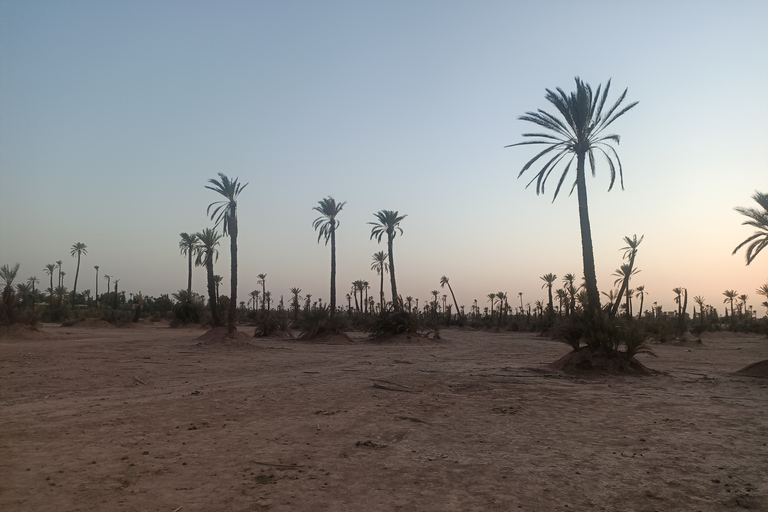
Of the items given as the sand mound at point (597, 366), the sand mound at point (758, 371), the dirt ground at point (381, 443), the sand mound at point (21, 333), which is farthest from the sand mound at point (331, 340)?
the sand mound at point (758, 371)

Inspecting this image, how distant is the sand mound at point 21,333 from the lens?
23.1 meters

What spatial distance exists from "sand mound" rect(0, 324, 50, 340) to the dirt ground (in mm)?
13448

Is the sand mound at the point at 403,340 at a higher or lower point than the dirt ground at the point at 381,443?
lower

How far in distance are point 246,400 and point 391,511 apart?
5.91 metres

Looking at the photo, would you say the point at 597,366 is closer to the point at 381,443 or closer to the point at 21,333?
the point at 381,443

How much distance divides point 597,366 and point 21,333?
83.8 ft

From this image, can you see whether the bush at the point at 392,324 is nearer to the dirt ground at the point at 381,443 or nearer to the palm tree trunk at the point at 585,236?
the palm tree trunk at the point at 585,236

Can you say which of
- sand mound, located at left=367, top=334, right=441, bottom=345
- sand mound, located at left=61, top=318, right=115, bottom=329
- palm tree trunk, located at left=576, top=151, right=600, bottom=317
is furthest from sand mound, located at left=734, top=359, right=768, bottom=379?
sand mound, located at left=61, top=318, right=115, bottom=329

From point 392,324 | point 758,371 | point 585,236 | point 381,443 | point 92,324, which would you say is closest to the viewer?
point 381,443

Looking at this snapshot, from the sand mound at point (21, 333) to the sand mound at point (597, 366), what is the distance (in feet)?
79.5

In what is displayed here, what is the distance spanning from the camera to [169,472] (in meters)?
5.30

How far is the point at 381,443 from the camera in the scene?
6578 millimetres

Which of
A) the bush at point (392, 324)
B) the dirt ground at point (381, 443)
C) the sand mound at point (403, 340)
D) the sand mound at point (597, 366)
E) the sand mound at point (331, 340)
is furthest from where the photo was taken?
the bush at point (392, 324)

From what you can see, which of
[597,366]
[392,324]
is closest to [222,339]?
[392,324]
